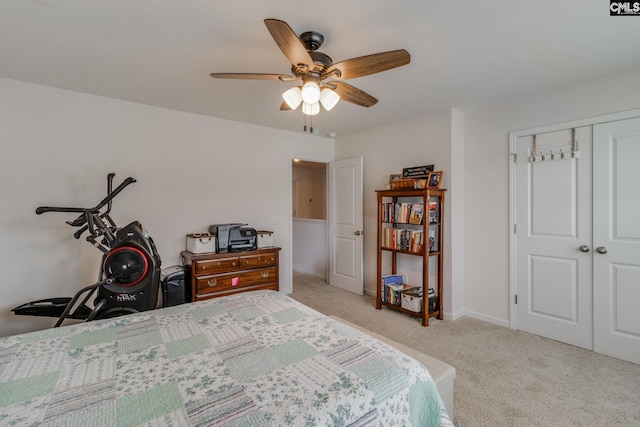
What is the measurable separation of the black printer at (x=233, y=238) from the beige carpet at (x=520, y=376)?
1.51 metres

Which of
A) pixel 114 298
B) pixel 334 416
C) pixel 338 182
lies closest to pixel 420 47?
pixel 334 416

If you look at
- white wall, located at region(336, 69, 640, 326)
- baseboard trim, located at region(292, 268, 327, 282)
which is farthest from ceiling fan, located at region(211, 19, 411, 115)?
baseboard trim, located at region(292, 268, 327, 282)

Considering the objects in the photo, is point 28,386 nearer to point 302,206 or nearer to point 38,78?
point 38,78

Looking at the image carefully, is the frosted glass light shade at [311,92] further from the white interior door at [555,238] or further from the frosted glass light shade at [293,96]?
the white interior door at [555,238]

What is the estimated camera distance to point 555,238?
2795mm

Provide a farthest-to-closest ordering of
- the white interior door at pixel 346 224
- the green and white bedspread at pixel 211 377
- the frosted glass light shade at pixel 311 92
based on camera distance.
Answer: the white interior door at pixel 346 224
the frosted glass light shade at pixel 311 92
the green and white bedspread at pixel 211 377

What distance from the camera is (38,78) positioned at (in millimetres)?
2545

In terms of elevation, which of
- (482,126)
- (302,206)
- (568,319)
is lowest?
(568,319)

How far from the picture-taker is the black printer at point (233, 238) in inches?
134

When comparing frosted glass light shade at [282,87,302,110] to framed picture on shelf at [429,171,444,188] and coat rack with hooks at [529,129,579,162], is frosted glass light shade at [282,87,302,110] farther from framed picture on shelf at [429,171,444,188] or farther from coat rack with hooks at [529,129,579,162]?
coat rack with hooks at [529,129,579,162]

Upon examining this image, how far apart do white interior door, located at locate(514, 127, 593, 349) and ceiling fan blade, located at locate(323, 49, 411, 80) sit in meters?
2.09

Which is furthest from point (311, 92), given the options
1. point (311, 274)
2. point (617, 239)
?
point (311, 274)

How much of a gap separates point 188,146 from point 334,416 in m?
3.34

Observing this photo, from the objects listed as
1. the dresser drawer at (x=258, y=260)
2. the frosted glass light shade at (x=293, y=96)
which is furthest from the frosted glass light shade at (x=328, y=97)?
the dresser drawer at (x=258, y=260)
